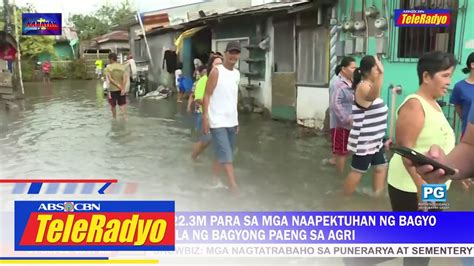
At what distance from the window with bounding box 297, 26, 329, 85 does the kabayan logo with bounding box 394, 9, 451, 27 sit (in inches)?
72.6

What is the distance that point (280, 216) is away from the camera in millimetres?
2900

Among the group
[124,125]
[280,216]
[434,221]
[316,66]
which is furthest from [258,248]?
[124,125]

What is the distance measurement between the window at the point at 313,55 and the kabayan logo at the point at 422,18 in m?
1.84

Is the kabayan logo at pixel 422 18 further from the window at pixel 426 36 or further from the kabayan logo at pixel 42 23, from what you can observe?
the kabayan logo at pixel 42 23

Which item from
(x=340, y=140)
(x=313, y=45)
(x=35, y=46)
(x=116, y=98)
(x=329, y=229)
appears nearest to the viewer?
(x=329, y=229)

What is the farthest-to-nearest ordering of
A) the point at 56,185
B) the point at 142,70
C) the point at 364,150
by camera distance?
the point at 142,70 → the point at 364,150 → the point at 56,185

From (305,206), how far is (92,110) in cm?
876

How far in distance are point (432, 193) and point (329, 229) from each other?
64 centimetres

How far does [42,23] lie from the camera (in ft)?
26.4

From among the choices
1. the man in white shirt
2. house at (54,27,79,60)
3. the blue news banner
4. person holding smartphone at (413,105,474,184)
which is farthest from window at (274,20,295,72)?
house at (54,27,79,60)

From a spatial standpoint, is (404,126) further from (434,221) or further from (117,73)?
(117,73)

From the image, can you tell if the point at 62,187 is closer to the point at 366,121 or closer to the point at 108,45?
the point at 366,121

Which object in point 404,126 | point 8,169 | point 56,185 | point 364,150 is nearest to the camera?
point 404,126

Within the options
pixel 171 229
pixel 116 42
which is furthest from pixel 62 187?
pixel 116 42
